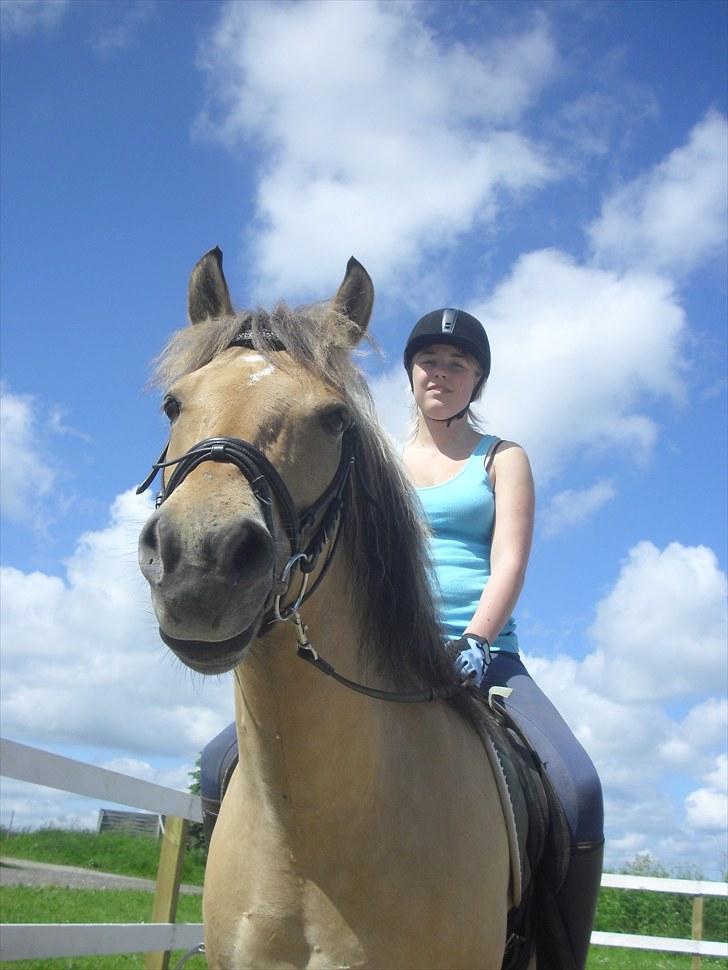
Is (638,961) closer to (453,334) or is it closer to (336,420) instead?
(453,334)

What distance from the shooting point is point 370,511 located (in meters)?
3.02

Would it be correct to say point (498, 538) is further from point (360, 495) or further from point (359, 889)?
point (359, 889)

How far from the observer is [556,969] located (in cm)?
362

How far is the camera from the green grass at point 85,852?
19.9 metres

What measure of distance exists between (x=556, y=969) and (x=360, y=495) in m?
2.19

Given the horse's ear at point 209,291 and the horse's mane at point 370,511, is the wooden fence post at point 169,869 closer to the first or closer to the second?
the horse's mane at point 370,511

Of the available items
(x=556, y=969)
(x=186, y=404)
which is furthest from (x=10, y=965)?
(x=186, y=404)

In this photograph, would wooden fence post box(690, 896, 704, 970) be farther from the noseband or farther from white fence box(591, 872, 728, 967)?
the noseband

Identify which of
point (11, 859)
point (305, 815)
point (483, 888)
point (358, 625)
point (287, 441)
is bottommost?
point (11, 859)

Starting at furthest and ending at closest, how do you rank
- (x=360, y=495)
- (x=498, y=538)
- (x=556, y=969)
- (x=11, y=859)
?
(x=11, y=859) < (x=498, y=538) < (x=556, y=969) < (x=360, y=495)

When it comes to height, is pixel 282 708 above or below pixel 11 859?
above

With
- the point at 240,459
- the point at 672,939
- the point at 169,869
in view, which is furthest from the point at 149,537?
the point at 672,939

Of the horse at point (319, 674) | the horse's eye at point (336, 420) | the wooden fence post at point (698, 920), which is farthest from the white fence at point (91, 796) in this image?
the wooden fence post at point (698, 920)

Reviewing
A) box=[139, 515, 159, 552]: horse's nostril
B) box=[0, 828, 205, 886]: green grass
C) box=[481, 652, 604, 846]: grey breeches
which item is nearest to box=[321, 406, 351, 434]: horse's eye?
box=[139, 515, 159, 552]: horse's nostril
